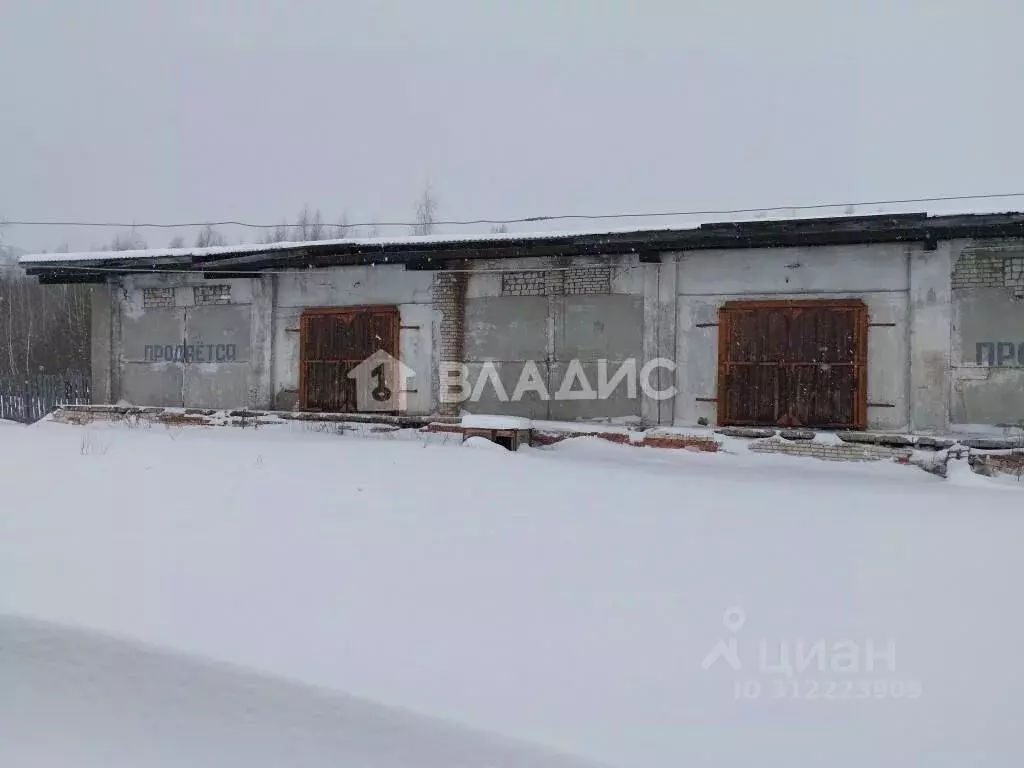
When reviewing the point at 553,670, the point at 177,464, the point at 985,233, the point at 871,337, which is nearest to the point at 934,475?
the point at 871,337

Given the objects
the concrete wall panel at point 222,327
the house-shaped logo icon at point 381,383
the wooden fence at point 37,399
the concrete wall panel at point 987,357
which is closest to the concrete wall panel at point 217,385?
the concrete wall panel at point 222,327

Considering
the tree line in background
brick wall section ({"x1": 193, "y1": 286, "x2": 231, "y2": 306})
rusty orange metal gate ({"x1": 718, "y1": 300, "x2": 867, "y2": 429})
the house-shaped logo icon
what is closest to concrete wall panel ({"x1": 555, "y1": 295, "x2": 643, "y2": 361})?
rusty orange metal gate ({"x1": 718, "y1": 300, "x2": 867, "y2": 429})

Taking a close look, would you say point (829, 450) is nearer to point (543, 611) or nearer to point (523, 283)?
point (523, 283)

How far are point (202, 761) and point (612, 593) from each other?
2.10 m

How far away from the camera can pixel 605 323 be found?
9.32m

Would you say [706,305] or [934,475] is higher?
[706,305]

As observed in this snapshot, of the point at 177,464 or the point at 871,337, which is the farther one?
the point at 871,337

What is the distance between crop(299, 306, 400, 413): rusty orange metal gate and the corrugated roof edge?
2.74 ft

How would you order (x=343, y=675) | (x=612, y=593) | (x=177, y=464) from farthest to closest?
(x=177, y=464) < (x=612, y=593) < (x=343, y=675)

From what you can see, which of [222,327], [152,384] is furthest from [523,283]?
[152,384]

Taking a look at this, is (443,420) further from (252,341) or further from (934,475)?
(934,475)

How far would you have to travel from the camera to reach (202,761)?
2.68m

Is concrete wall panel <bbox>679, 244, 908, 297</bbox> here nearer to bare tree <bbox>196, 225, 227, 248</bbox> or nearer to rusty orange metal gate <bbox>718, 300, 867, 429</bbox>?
rusty orange metal gate <bbox>718, 300, 867, 429</bbox>

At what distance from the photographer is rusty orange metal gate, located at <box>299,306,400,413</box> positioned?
407 inches
